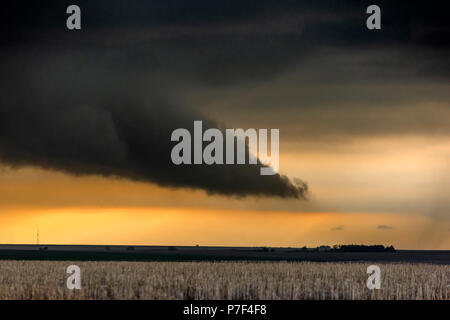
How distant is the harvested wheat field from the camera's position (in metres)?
37.8

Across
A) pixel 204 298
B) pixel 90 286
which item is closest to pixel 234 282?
pixel 204 298

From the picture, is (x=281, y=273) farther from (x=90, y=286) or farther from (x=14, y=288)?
(x=14, y=288)

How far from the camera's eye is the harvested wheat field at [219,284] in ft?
124

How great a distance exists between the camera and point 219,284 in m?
41.0

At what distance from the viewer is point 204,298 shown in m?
37.2

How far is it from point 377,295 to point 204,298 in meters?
8.81
